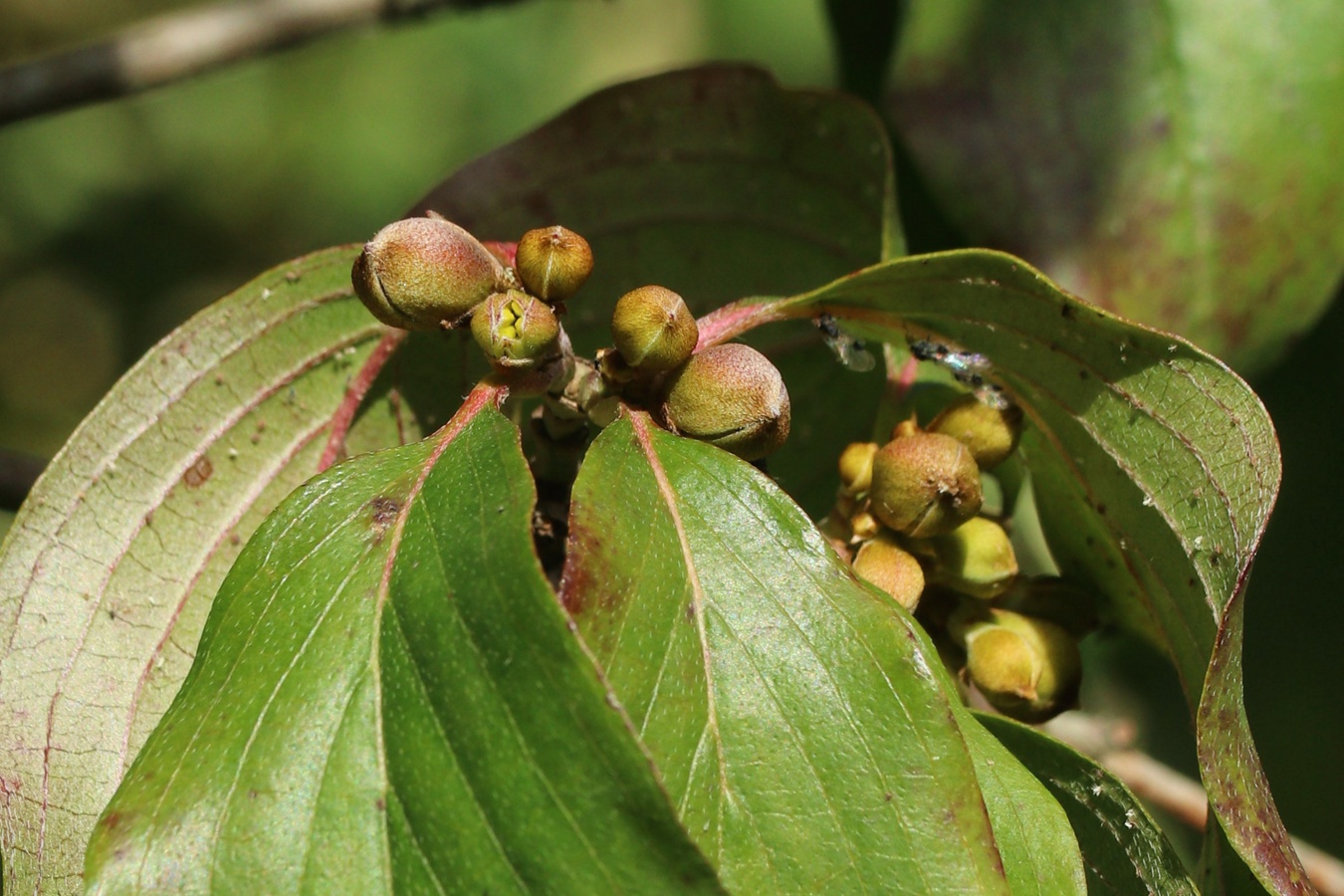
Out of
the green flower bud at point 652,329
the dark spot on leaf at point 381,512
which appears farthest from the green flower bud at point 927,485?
the dark spot on leaf at point 381,512

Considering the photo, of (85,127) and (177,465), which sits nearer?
(177,465)

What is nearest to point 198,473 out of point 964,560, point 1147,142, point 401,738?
point 401,738

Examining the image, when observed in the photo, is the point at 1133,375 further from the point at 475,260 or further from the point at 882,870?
the point at 475,260

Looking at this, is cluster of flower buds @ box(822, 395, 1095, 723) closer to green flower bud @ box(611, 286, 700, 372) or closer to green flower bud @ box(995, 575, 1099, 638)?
green flower bud @ box(995, 575, 1099, 638)

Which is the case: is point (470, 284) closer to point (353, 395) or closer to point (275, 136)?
point (353, 395)

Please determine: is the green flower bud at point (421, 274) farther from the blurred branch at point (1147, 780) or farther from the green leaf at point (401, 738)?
the blurred branch at point (1147, 780)

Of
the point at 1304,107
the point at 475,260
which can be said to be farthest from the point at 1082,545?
the point at 1304,107
